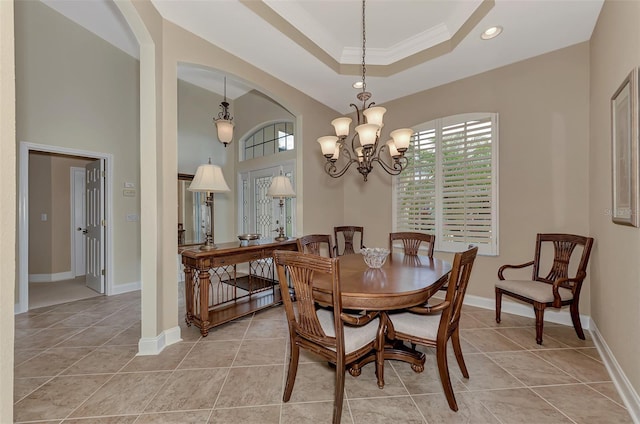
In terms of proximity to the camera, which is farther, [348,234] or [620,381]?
[348,234]

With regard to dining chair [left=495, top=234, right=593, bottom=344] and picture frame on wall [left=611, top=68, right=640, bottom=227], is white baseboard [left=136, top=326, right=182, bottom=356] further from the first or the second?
picture frame on wall [left=611, top=68, right=640, bottom=227]

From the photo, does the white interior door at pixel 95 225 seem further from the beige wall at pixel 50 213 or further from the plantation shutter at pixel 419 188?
the plantation shutter at pixel 419 188

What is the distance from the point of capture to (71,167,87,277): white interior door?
5172 mm

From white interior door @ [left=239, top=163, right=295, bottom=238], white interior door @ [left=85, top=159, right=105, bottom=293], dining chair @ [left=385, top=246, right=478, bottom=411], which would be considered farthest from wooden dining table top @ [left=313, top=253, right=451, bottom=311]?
white interior door @ [left=85, top=159, right=105, bottom=293]

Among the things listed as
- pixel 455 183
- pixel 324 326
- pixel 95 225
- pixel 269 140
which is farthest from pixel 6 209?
pixel 269 140

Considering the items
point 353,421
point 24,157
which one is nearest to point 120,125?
point 24,157

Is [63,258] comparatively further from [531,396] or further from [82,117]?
[531,396]

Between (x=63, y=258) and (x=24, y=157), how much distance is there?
2668 mm

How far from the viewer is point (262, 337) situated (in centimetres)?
260

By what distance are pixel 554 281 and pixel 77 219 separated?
7565 millimetres

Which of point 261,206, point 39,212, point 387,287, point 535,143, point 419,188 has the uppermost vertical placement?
point 535,143

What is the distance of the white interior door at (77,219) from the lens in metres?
5.17

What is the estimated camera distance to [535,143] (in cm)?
297

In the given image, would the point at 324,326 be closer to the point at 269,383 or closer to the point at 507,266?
the point at 269,383
